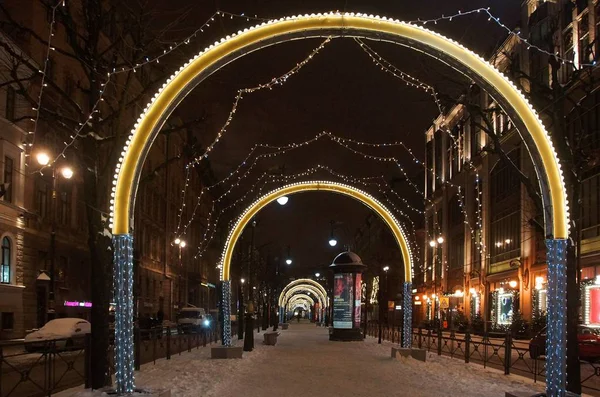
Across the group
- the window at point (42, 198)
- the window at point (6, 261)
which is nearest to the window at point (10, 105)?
the window at point (42, 198)

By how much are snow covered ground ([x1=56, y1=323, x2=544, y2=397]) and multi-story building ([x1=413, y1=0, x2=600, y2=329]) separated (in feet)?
24.3

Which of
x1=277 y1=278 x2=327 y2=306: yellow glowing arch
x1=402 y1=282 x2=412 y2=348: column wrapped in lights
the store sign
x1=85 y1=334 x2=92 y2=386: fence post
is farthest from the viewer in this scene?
x1=277 y1=278 x2=327 y2=306: yellow glowing arch

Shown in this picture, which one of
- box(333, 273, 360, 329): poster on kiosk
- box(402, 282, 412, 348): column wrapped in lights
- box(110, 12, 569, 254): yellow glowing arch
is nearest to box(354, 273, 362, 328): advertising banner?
box(333, 273, 360, 329): poster on kiosk

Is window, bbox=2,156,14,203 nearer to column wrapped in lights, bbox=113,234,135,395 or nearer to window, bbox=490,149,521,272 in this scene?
column wrapped in lights, bbox=113,234,135,395

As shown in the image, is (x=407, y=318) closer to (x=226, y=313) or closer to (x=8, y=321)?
(x=226, y=313)

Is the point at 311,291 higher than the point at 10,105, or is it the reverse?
the point at 10,105

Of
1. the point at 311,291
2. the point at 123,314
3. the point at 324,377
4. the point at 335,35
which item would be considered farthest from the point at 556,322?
the point at 311,291

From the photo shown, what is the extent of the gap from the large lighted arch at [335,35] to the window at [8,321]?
23799 mm

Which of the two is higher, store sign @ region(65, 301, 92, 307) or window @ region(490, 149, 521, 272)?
window @ region(490, 149, 521, 272)

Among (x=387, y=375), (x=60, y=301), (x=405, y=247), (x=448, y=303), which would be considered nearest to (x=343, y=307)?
(x=405, y=247)

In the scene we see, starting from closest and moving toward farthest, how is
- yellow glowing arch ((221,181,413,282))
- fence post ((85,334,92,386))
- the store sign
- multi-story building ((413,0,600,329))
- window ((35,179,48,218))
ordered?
fence post ((85,334,92,386)), yellow glowing arch ((221,181,413,282)), multi-story building ((413,0,600,329)), window ((35,179,48,218)), the store sign

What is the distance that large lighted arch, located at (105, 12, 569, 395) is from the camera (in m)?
11.1

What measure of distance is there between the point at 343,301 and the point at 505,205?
56.8ft

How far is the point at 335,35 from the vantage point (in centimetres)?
1147
